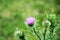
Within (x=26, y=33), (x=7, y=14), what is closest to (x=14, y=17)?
(x=7, y=14)

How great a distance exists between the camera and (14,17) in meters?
6.52

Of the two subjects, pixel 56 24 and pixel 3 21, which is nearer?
pixel 56 24

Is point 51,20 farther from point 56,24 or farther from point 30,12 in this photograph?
point 30,12

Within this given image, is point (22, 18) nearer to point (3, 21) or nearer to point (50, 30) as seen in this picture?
point (3, 21)

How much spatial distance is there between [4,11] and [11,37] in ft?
3.84

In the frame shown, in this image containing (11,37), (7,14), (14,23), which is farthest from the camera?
(7,14)

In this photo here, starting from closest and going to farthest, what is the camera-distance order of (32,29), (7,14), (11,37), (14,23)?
(32,29) < (11,37) < (14,23) < (7,14)

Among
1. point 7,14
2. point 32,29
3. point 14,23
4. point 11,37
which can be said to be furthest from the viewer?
point 7,14

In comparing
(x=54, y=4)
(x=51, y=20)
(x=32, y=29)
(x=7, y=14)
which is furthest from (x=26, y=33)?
(x=54, y=4)

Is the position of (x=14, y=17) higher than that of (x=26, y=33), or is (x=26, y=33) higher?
(x=26, y=33)

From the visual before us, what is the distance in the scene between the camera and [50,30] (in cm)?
203

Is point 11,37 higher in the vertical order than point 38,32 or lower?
lower

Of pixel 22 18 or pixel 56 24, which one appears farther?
pixel 22 18

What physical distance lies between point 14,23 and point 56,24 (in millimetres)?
4155
